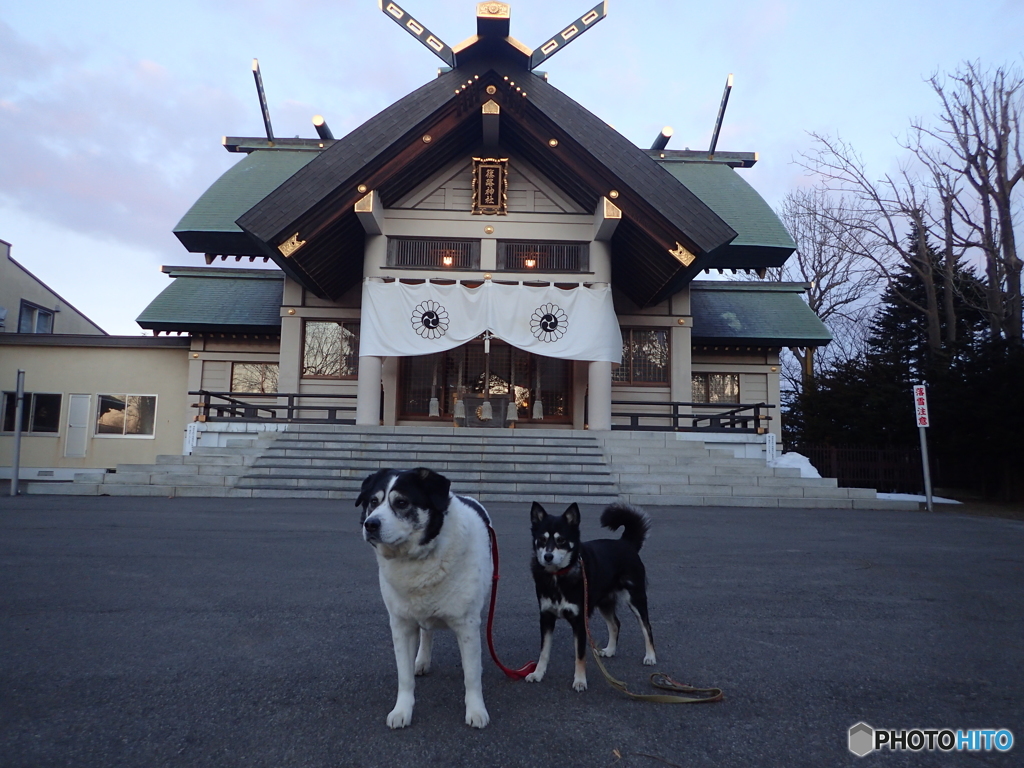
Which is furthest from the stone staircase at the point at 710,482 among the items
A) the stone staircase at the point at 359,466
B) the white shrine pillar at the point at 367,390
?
the white shrine pillar at the point at 367,390

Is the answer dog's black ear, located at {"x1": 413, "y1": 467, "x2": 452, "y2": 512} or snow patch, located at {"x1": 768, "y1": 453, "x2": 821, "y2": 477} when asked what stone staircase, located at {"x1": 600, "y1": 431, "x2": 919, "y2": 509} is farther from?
dog's black ear, located at {"x1": 413, "y1": 467, "x2": 452, "y2": 512}

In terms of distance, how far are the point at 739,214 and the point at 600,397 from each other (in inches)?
366

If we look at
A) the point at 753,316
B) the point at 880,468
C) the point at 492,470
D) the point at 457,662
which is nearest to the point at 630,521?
the point at 457,662

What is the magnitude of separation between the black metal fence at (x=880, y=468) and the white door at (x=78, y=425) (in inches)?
872

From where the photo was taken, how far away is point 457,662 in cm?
385

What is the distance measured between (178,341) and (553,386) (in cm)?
1226

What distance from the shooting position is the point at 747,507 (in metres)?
13.1

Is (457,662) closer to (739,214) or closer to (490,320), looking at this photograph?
(490,320)

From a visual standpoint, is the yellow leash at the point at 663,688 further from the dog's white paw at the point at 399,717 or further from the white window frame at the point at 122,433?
the white window frame at the point at 122,433

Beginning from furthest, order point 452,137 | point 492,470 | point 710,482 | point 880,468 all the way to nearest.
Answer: point 880,468
point 452,137
point 492,470
point 710,482

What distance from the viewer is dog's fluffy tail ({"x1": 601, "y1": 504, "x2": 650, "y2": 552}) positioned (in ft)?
12.8

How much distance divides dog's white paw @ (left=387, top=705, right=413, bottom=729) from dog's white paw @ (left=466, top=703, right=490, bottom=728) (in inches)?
10.4

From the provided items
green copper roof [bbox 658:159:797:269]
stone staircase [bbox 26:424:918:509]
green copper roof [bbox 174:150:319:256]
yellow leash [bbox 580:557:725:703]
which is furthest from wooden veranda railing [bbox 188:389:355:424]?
yellow leash [bbox 580:557:725:703]

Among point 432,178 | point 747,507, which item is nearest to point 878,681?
point 747,507
